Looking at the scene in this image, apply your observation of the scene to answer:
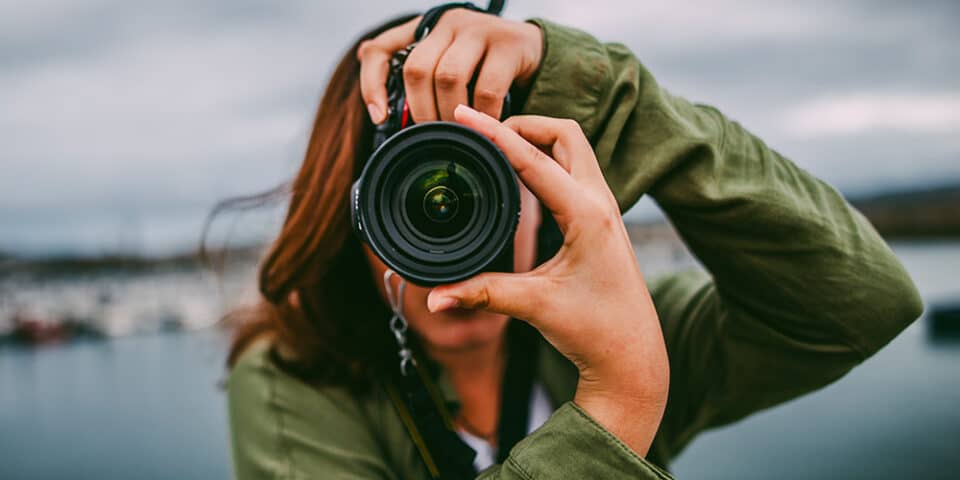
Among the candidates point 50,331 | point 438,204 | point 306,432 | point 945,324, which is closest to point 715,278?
point 438,204

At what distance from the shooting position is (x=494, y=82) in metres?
0.97

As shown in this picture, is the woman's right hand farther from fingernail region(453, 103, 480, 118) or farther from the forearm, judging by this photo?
the forearm

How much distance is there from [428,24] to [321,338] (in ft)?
2.03

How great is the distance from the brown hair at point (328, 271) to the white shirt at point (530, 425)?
8.8 inches

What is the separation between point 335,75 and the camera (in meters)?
1.26

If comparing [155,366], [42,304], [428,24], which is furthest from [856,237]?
[42,304]

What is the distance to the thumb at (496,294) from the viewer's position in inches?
32.2

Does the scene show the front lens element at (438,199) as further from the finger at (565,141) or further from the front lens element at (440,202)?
the finger at (565,141)

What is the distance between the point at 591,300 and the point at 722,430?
10.3 m

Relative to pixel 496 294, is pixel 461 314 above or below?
below

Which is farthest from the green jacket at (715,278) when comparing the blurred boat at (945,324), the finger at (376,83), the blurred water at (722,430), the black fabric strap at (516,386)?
the blurred boat at (945,324)

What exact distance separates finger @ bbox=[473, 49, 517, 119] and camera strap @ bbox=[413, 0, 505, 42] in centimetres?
13

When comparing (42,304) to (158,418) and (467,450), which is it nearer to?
(158,418)

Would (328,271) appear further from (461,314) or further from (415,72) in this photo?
(415,72)
